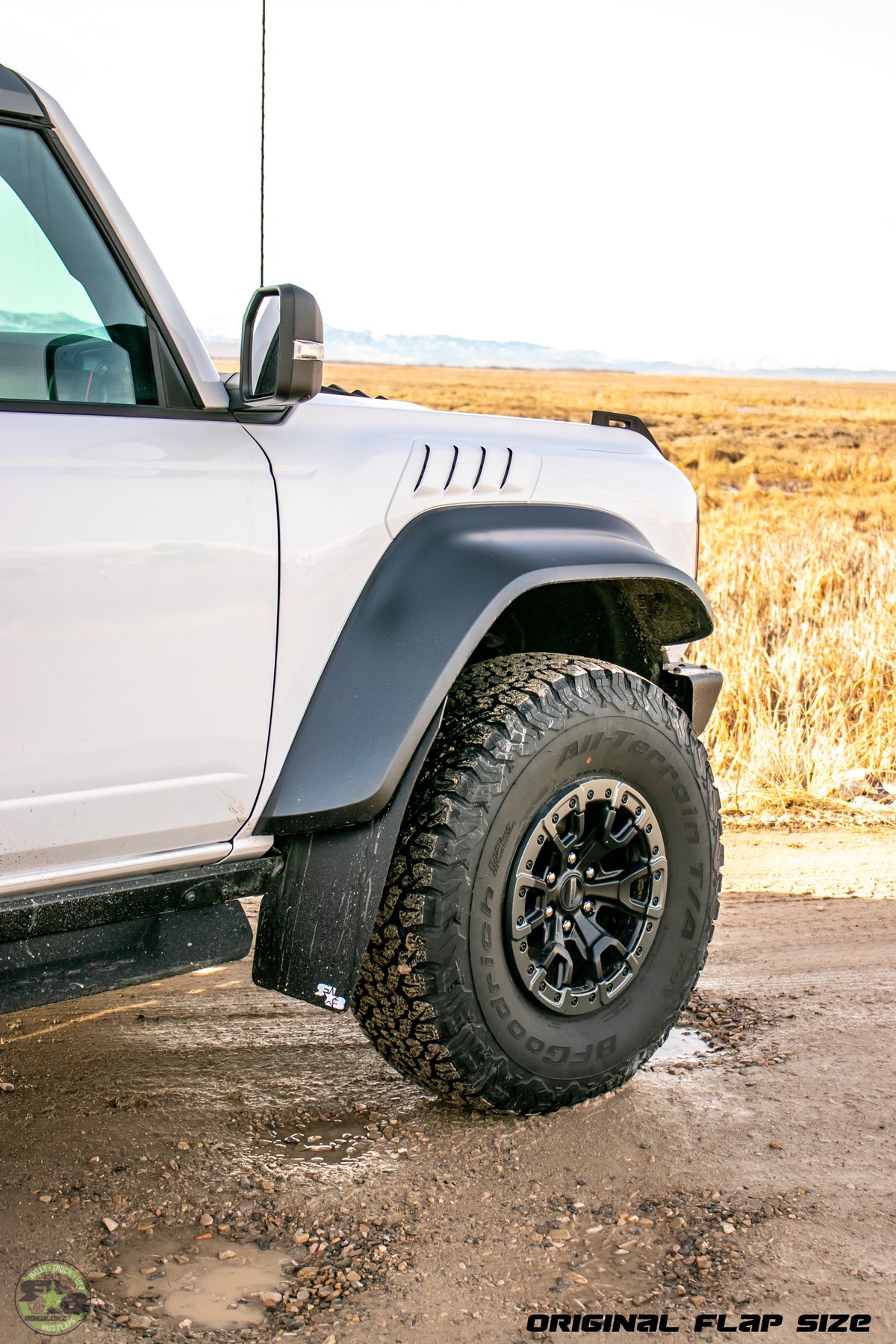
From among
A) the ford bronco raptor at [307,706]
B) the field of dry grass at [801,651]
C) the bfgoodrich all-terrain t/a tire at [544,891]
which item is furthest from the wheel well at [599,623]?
the field of dry grass at [801,651]

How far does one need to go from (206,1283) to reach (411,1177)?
0.51 m

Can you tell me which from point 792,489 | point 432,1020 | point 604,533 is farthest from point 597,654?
point 792,489

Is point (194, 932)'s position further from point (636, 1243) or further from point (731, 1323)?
point (731, 1323)

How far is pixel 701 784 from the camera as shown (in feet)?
10.1

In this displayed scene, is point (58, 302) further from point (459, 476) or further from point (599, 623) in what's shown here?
point (599, 623)

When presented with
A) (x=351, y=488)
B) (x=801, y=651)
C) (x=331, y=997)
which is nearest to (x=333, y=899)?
(x=331, y=997)

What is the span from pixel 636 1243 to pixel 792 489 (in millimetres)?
24033

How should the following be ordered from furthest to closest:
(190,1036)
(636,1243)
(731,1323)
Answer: (190,1036), (636,1243), (731,1323)

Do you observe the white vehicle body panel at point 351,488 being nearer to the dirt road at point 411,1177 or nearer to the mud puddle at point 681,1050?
the dirt road at point 411,1177

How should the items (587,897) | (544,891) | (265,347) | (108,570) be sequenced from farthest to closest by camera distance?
1. (587,897)
2. (544,891)
3. (265,347)
4. (108,570)

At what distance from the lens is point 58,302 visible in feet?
7.75

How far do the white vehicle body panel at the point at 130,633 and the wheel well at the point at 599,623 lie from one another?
1001 mm

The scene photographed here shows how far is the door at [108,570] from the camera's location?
214 centimetres

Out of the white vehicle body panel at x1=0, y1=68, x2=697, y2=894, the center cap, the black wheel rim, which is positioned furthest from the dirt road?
the white vehicle body panel at x1=0, y1=68, x2=697, y2=894
